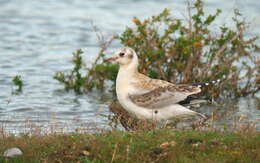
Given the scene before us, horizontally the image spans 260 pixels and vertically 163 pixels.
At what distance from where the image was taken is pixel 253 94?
52.4 feet

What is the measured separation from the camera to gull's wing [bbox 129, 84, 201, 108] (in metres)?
11.1

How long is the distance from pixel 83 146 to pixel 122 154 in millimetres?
557

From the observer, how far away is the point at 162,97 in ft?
36.6

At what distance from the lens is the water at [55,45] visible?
14547mm

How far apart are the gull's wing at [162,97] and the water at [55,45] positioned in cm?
176

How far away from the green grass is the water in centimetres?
347

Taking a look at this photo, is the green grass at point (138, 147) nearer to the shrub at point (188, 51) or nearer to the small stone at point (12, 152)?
the small stone at point (12, 152)

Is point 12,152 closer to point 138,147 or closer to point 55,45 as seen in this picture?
point 138,147

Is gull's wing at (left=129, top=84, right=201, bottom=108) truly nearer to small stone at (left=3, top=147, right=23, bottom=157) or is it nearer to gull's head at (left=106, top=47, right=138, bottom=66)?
gull's head at (left=106, top=47, right=138, bottom=66)

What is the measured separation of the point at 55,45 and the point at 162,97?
32.6 feet

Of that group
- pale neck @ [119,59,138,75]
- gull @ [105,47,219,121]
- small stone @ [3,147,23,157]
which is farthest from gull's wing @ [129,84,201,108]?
small stone @ [3,147,23,157]

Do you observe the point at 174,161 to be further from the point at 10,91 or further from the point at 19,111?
the point at 10,91

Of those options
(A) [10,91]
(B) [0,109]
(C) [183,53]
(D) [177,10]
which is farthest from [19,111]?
(D) [177,10]

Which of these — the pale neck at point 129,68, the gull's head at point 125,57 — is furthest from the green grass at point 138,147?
the gull's head at point 125,57
